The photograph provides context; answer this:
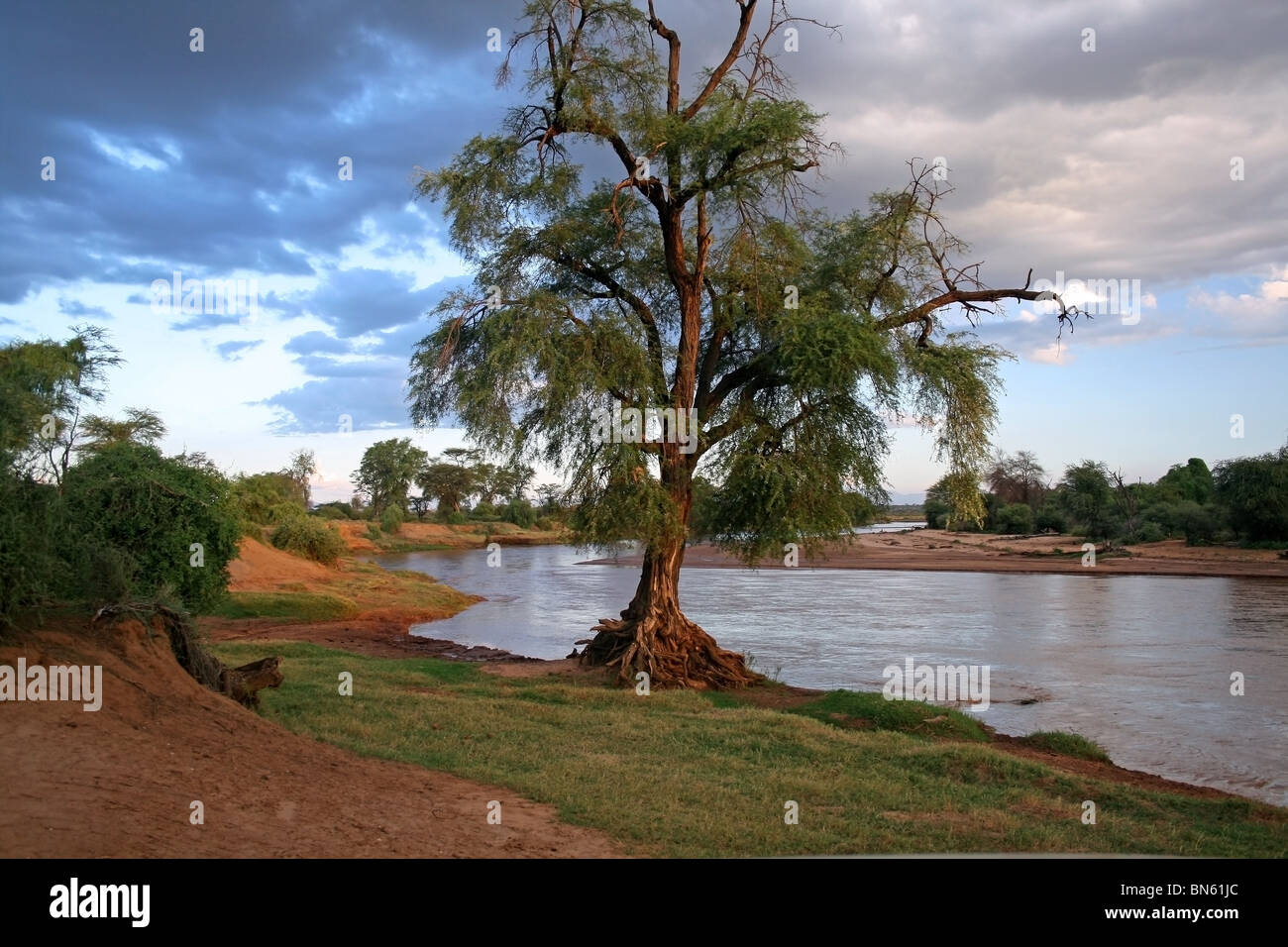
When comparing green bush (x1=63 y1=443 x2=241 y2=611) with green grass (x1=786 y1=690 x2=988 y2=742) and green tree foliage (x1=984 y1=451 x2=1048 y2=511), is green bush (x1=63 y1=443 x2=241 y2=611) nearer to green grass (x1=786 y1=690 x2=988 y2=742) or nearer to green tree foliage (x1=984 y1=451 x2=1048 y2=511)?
green grass (x1=786 y1=690 x2=988 y2=742)

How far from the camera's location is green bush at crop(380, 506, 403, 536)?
88.6m

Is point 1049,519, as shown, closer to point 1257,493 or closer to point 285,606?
point 1257,493

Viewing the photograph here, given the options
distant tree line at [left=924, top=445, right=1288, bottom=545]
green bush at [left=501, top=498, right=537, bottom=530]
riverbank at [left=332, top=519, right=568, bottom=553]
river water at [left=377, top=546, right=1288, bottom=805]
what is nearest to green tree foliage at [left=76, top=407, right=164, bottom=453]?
river water at [left=377, top=546, right=1288, bottom=805]

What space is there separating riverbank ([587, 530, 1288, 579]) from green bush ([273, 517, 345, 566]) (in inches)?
537

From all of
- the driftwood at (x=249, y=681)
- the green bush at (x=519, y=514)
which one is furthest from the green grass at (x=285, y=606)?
the green bush at (x=519, y=514)

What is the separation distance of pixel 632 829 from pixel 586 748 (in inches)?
136

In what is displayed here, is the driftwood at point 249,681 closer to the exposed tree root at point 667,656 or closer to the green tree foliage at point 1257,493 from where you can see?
the exposed tree root at point 667,656

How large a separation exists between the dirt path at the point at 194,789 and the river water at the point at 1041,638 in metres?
9.82

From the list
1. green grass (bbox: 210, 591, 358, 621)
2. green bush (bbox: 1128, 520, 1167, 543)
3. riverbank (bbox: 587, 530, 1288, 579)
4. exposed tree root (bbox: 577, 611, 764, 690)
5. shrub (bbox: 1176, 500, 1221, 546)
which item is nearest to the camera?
exposed tree root (bbox: 577, 611, 764, 690)

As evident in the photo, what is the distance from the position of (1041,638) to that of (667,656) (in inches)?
594

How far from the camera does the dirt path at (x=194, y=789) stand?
236 inches

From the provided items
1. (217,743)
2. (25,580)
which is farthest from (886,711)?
Result: (25,580)

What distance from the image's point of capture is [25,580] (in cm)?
827

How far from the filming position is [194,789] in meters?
7.00
